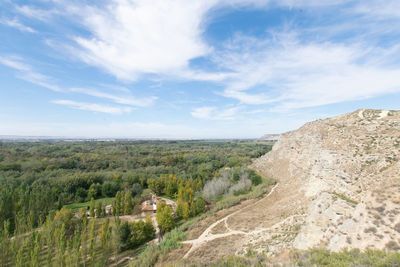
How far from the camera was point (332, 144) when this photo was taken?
2762cm

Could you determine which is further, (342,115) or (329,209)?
(342,115)

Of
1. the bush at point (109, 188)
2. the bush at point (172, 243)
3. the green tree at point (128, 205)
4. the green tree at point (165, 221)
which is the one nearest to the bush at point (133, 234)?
the green tree at point (165, 221)

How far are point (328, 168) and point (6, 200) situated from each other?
56545mm

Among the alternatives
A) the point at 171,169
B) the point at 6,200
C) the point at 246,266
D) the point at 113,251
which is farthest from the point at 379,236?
the point at 171,169

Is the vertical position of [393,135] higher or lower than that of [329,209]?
higher

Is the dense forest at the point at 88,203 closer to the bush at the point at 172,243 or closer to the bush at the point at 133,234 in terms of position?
the bush at the point at 133,234

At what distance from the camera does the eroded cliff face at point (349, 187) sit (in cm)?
1216

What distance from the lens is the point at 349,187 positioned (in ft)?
64.3

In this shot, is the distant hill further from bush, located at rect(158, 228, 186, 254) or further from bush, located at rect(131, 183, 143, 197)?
bush, located at rect(131, 183, 143, 197)

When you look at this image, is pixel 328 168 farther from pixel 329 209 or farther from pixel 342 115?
pixel 342 115

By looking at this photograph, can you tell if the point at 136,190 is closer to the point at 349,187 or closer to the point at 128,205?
the point at 128,205

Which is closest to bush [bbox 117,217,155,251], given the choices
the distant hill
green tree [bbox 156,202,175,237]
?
green tree [bbox 156,202,175,237]

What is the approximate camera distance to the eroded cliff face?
12156 mm

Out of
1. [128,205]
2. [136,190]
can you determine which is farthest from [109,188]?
[128,205]
